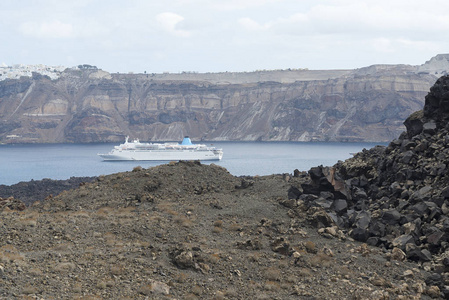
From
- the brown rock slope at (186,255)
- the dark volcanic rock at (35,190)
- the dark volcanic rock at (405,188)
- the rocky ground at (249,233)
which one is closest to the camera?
the brown rock slope at (186,255)

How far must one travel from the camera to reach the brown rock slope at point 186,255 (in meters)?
12.3

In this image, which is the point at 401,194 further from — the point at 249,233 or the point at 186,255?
the point at 186,255

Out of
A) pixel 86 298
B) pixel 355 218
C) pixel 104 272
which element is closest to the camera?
pixel 86 298

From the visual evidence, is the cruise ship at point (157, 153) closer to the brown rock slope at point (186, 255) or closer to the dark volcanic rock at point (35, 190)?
the dark volcanic rock at point (35, 190)

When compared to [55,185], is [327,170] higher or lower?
higher

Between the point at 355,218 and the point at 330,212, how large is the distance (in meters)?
1.15

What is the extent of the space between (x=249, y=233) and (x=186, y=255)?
13.9ft

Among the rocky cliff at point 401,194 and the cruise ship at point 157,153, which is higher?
the rocky cliff at point 401,194

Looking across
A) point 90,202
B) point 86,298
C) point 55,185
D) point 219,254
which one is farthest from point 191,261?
point 55,185

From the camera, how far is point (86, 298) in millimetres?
11023

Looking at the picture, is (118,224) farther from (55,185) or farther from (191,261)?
(55,185)

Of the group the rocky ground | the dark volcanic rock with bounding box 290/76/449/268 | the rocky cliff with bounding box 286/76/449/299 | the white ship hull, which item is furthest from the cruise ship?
the rocky cliff with bounding box 286/76/449/299

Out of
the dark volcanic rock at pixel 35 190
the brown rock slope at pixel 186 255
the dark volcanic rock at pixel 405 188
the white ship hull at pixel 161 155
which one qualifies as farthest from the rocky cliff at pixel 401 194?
the white ship hull at pixel 161 155

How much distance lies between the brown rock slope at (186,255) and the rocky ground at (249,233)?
1.5 inches
